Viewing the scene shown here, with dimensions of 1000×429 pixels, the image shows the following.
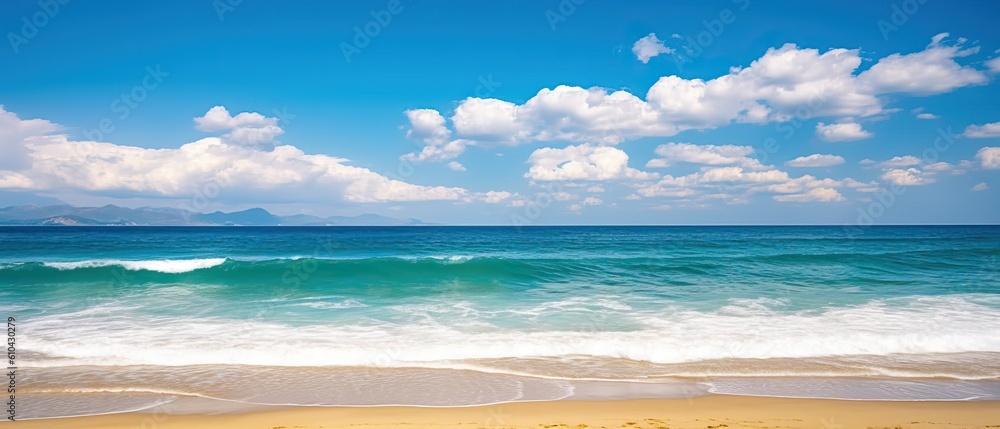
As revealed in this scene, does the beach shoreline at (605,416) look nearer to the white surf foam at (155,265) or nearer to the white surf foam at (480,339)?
the white surf foam at (480,339)

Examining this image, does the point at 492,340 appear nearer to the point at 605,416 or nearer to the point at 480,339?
the point at 480,339

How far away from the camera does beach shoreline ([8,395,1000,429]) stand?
18.7ft

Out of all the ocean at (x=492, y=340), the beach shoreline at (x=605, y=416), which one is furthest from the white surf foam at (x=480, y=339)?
the beach shoreline at (x=605, y=416)

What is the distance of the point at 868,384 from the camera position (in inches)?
296

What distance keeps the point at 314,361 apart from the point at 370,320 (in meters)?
3.37

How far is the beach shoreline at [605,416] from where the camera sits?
18.7 feet

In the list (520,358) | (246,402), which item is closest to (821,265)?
(520,358)

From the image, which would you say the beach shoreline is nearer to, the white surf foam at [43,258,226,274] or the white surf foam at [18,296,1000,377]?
the white surf foam at [18,296,1000,377]

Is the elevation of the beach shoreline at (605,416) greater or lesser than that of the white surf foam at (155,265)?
lesser

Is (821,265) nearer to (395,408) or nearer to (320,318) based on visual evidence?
(320,318)

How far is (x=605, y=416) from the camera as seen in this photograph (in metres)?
5.98

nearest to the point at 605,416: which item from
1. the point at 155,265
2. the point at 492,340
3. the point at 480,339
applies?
the point at 492,340

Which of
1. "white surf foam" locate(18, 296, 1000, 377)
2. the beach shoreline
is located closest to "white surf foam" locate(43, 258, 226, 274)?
"white surf foam" locate(18, 296, 1000, 377)

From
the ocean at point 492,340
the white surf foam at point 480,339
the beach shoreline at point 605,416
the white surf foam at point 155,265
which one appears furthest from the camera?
the white surf foam at point 155,265
